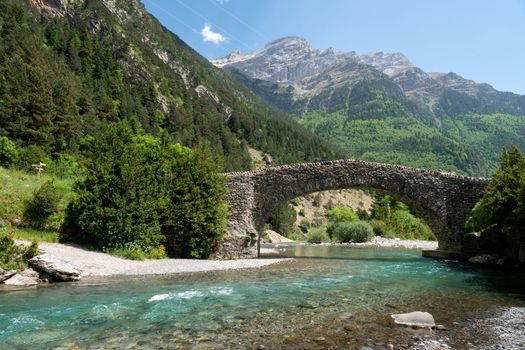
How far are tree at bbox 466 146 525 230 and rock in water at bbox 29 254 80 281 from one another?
1985 centimetres

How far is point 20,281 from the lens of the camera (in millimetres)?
13039

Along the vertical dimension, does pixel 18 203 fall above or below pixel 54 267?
above

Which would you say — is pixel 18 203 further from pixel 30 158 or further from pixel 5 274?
pixel 30 158

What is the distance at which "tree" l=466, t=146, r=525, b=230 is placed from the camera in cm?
2084

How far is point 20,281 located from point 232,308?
299 inches

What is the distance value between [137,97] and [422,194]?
74.9 meters

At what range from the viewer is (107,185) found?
19.8 meters

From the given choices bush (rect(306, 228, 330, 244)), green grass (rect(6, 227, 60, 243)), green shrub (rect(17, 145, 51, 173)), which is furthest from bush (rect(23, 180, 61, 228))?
bush (rect(306, 228, 330, 244))

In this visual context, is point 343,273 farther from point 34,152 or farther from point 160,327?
point 34,152

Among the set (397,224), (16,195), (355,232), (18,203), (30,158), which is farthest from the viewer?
(397,224)

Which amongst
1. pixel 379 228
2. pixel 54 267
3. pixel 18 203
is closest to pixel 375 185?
pixel 54 267

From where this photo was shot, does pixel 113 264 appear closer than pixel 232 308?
No

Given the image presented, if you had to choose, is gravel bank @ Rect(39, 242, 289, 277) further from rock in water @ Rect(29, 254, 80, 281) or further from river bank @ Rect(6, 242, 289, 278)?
rock in water @ Rect(29, 254, 80, 281)

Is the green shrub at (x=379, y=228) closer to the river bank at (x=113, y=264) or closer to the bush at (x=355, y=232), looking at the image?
the bush at (x=355, y=232)
